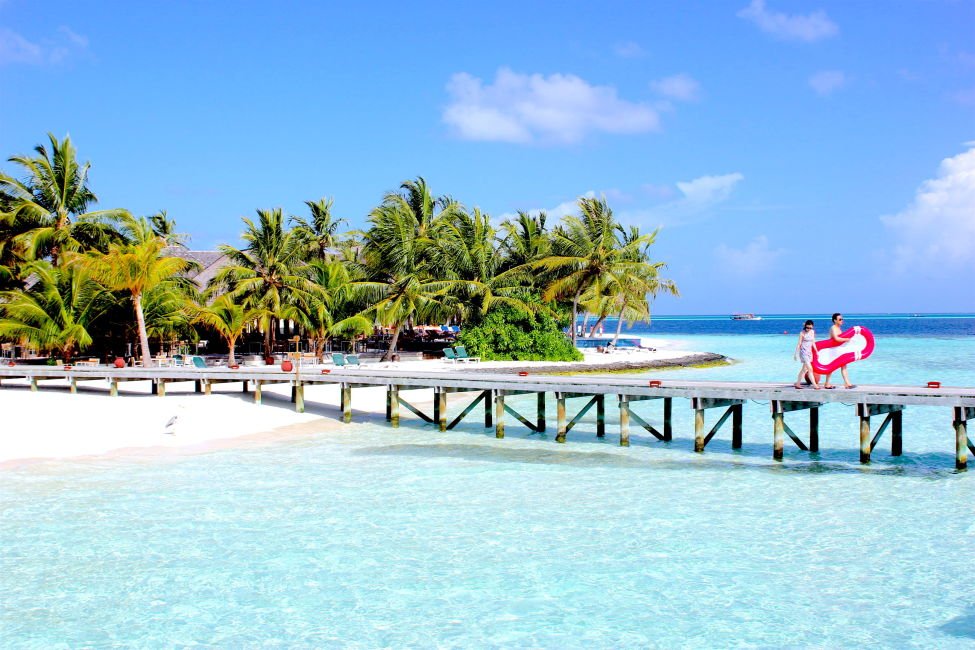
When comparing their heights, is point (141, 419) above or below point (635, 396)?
below

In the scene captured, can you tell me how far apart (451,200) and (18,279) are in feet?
61.6

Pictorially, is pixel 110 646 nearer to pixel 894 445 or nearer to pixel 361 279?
pixel 894 445

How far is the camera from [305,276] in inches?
1277

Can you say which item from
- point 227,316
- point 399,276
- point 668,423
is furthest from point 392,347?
point 668,423

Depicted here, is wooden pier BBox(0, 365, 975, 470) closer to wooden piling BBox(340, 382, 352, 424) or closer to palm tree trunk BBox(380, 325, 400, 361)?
wooden piling BBox(340, 382, 352, 424)

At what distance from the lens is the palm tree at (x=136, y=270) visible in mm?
25375

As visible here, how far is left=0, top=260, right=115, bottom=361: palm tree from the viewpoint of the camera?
25.7 meters

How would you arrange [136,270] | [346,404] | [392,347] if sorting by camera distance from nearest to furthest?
[346,404]
[136,270]
[392,347]

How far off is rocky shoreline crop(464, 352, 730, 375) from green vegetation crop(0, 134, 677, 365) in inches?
68.1

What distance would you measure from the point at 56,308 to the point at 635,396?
19.5m

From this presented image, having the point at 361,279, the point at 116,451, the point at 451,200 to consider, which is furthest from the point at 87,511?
the point at 451,200

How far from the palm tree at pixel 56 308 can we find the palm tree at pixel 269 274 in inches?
177

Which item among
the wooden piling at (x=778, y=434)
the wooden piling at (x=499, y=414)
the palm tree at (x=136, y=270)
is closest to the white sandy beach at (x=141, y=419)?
the palm tree at (x=136, y=270)

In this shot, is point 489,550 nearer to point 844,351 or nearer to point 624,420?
point 624,420
